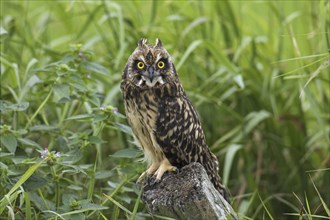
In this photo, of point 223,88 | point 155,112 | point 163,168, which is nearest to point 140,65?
point 155,112

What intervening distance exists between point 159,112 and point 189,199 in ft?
1.73

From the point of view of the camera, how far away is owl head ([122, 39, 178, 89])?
3.31m

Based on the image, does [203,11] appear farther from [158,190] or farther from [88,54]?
[158,190]

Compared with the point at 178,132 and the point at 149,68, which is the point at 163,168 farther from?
the point at 149,68

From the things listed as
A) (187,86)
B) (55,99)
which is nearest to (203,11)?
(187,86)

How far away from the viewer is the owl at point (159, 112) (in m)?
3.34

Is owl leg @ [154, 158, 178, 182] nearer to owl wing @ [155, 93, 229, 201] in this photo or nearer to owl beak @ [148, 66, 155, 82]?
owl wing @ [155, 93, 229, 201]

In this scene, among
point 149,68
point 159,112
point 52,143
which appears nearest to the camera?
point 149,68

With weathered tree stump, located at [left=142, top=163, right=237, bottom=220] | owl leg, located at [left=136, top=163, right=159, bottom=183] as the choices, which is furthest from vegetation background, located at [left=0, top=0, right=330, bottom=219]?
weathered tree stump, located at [left=142, top=163, right=237, bottom=220]

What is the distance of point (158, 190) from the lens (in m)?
3.20

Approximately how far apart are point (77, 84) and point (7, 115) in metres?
0.50

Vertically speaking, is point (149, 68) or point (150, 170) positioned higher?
point (149, 68)

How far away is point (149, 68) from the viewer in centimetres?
330

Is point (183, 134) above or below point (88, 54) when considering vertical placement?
below
